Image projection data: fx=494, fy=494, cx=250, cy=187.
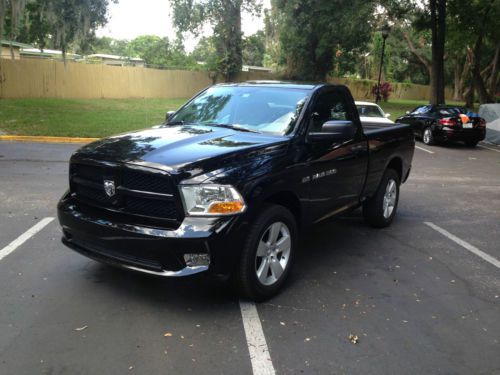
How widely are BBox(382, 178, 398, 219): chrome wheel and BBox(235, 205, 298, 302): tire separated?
236cm

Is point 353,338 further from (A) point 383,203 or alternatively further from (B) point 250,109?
(A) point 383,203

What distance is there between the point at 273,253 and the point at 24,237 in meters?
2.97

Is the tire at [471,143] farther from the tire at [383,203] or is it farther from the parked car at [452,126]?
the tire at [383,203]

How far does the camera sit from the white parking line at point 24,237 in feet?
16.2

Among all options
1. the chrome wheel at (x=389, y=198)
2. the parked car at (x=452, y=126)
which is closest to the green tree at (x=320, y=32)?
the parked car at (x=452, y=126)

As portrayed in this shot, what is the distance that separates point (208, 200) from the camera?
3557mm

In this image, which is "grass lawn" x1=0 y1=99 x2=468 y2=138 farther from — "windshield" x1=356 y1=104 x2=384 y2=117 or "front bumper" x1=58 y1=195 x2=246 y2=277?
"front bumper" x1=58 y1=195 x2=246 y2=277

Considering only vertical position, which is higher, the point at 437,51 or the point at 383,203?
the point at 437,51

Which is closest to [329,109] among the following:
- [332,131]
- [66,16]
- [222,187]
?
[332,131]

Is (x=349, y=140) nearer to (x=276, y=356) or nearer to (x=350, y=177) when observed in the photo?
(x=350, y=177)

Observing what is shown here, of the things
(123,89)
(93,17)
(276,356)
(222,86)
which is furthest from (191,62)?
(276,356)

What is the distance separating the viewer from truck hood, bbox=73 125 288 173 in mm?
3648

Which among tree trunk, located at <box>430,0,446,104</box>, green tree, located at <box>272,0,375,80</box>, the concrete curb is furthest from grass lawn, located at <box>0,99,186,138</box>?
tree trunk, located at <box>430,0,446,104</box>

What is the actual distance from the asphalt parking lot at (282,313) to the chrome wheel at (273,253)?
23 centimetres
